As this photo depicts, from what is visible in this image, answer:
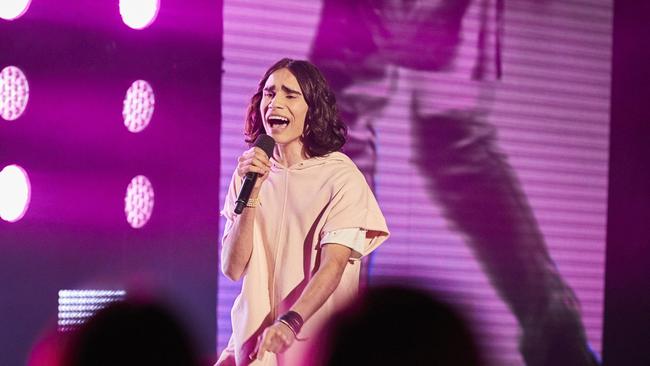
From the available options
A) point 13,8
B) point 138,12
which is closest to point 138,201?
point 138,12

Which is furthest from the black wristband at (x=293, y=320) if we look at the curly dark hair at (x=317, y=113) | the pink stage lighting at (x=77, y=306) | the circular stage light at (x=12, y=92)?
the circular stage light at (x=12, y=92)

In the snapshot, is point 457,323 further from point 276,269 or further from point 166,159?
point 276,269

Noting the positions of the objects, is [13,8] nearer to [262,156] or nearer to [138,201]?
[138,201]

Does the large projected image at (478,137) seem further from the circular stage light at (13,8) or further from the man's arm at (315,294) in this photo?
the man's arm at (315,294)

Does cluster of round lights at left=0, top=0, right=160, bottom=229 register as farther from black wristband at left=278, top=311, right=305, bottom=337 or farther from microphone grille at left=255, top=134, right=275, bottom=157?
black wristband at left=278, top=311, right=305, bottom=337

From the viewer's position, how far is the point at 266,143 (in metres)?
2.84

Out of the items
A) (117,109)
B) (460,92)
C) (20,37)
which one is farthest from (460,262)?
(20,37)

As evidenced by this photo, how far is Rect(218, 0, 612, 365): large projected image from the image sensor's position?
4.78 metres

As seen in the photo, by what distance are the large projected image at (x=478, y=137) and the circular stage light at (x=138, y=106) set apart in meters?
0.40

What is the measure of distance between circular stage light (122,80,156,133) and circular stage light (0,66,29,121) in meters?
0.45

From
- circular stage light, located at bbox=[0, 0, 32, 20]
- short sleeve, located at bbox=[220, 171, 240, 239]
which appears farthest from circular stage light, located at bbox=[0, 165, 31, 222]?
short sleeve, located at bbox=[220, 171, 240, 239]

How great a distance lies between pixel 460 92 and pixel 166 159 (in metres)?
1.69

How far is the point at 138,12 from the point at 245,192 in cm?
196

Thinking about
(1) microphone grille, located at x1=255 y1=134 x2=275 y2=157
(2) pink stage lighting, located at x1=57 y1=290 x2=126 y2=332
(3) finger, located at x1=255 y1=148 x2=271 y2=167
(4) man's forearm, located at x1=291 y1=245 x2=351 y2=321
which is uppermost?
(1) microphone grille, located at x1=255 y1=134 x2=275 y2=157
